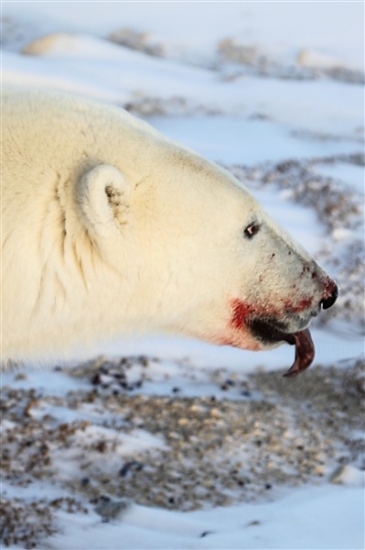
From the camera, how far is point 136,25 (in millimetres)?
11094

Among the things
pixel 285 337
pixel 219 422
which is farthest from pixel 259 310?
pixel 219 422

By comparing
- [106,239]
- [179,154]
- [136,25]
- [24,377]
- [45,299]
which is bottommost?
[24,377]

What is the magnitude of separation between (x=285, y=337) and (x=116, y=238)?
81 cm

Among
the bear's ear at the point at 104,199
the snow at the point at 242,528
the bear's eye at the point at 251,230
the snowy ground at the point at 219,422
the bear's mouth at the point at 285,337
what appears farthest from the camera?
the snowy ground at the point at 219,422

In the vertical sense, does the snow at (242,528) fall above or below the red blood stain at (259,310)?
below

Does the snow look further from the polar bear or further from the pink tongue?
the polar bear

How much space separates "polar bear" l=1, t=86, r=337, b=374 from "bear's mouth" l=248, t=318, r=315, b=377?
5 cm

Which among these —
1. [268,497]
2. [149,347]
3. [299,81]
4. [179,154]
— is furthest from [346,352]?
[299,81]

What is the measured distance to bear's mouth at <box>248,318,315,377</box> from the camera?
8.42 ft

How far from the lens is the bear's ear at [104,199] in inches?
80.4

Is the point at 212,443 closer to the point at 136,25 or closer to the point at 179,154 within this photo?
the point at 179,154

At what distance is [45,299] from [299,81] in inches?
320

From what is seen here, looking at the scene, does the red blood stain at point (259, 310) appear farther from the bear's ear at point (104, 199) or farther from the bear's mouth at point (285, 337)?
the bear's ear at point (104, 199)

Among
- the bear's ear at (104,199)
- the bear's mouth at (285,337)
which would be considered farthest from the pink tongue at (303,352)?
the bear's ear at (104,199)
